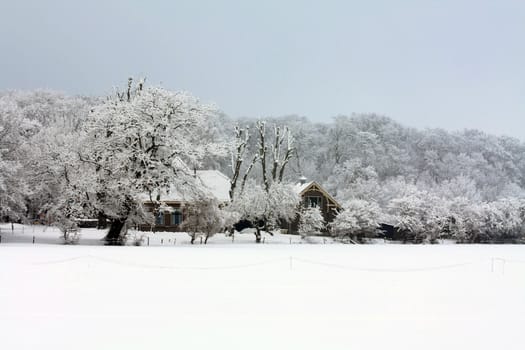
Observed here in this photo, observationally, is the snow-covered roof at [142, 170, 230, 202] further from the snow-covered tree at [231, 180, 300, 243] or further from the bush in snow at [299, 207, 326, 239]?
the bush in snow at [299, 207, 326, 239]

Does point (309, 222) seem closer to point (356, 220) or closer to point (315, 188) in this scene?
point (356, 220)

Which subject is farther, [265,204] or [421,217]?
[421,217]

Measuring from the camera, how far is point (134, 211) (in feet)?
129

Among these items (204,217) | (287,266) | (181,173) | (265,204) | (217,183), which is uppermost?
(217,183)

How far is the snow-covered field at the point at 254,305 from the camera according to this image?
12117 mm

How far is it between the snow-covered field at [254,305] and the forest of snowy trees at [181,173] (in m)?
12.5

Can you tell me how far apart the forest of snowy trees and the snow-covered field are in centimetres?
1251

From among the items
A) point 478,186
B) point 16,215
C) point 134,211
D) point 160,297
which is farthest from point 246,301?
point 478,186

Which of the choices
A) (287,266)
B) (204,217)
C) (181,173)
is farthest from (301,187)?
Answer: (287,266)

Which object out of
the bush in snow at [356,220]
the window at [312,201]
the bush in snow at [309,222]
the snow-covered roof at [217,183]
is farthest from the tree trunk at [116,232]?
the window at [312,201]

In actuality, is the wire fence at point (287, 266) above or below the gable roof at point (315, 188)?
below

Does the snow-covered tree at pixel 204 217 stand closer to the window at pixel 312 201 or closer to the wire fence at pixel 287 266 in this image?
the wire fence at pixel 287 266

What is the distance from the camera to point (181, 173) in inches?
1578

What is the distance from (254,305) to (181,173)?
2518cm
